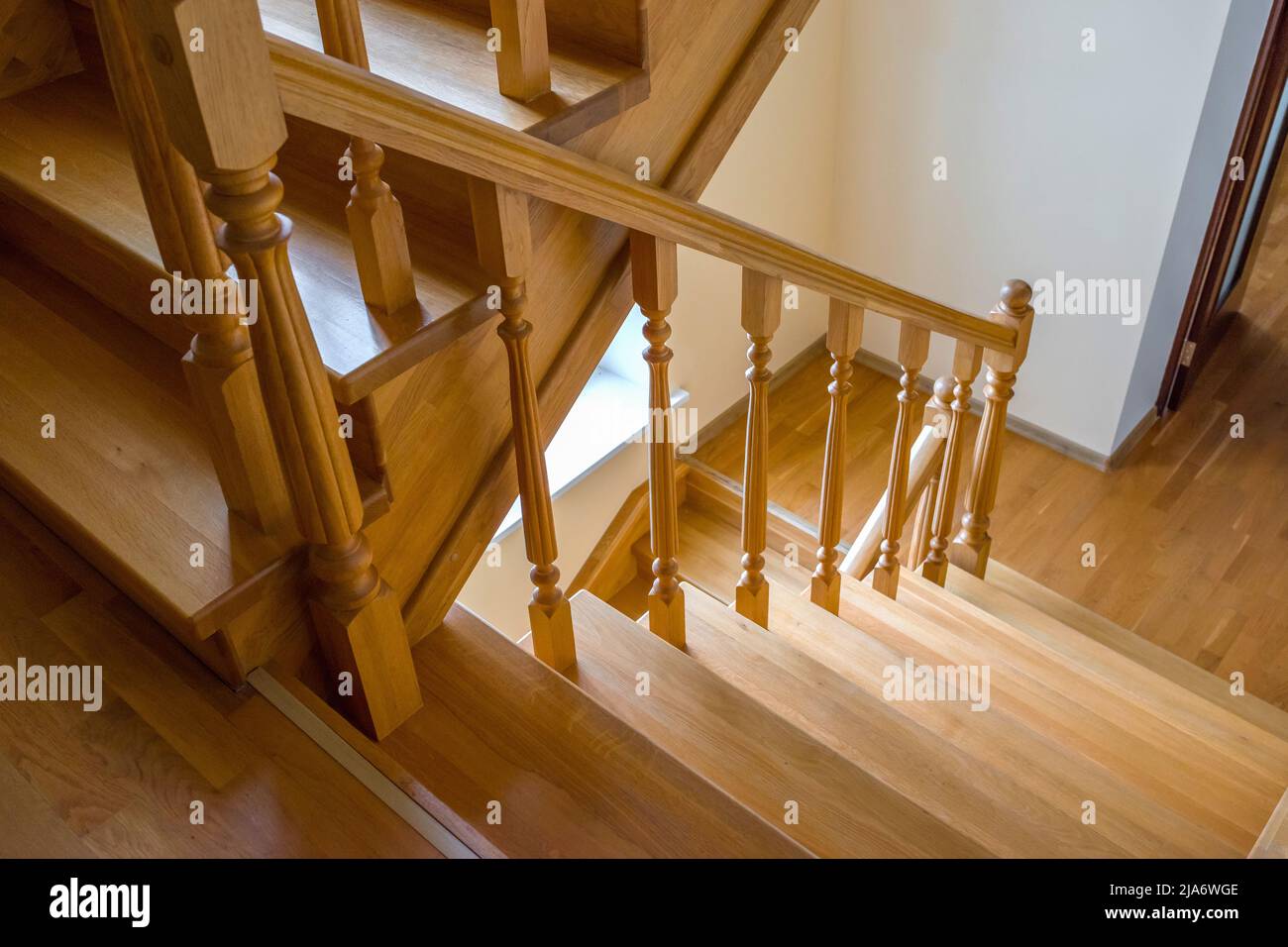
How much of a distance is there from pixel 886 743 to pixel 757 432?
576 mm

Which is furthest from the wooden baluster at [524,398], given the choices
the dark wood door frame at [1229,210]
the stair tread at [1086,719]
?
the dark wood door frame at [1229,210]

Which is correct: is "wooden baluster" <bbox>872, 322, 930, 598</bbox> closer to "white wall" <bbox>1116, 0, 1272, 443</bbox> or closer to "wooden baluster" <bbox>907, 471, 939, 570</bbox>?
"wooden baluster" <bbox>907, 471, 939, 570</bbox>

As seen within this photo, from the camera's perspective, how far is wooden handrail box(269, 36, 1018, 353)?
1045 mm

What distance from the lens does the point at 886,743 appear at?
1930 mm

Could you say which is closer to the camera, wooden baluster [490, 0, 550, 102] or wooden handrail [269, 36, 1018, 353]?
wooden handrail [269, 36, 1018, 353]

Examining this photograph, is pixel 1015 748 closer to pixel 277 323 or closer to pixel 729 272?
pixel 277 323

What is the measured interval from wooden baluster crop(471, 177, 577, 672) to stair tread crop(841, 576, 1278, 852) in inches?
41.1

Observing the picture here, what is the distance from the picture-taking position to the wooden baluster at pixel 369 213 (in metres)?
1.13

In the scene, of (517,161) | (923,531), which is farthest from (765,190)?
(517,161)

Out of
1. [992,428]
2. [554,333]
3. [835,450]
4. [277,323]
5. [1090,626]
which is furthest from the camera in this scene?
[1090,626]

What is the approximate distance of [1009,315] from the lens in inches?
97.8

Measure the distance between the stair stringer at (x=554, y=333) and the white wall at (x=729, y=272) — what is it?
2.06 m

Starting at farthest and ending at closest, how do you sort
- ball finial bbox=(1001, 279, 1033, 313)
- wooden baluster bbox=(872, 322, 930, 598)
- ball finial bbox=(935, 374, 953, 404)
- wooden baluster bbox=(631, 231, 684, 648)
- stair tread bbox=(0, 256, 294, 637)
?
ball finial bbox=(935, 374, 953, 404) → ball finial bbox=(1001, 279, 1033, 313) → wooden baluster bbox=(872, 322, 930, 598) → wooden baluster bbox=(631, 231, 684, 648) → stair tread bbox=(0, 256, 294, 637)

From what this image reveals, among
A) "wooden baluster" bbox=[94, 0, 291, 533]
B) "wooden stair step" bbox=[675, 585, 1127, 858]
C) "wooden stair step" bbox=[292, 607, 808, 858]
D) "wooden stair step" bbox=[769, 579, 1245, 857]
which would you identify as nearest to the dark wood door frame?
"wooden stair step" bbox=[769, 579, 1245, 857]
